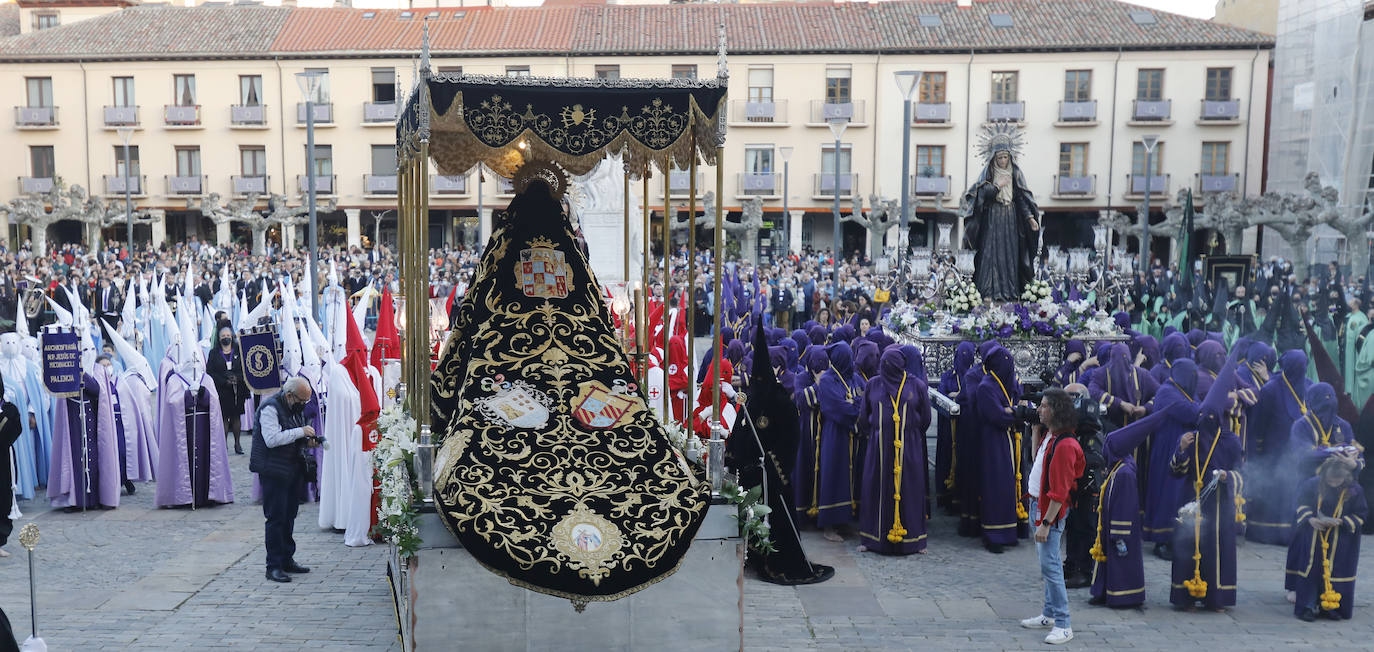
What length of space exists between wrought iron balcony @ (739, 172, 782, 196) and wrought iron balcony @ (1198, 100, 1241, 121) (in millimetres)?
15485

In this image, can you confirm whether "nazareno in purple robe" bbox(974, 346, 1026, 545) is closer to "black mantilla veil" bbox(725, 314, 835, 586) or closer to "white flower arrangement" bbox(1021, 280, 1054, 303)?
"black mantilla veil" bbox(725, 314, 835, 586)

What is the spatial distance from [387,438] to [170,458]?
4.70 meters

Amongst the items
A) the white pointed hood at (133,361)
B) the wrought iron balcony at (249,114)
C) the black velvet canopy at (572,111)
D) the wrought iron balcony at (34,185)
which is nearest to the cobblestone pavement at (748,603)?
the white pointed hood at (133,361)

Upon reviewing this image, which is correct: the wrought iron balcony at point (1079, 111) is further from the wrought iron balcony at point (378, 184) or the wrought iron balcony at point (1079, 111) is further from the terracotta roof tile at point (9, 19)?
the terracotta roof tile at point (9, 19)

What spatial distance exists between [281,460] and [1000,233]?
916 centimetres

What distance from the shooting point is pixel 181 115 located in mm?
43219

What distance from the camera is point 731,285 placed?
22.6 metres

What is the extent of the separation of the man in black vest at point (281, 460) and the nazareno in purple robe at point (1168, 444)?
6.40 m

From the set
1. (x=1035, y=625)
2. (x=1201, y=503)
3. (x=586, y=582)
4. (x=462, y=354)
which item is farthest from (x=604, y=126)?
(x=1201, y=503)

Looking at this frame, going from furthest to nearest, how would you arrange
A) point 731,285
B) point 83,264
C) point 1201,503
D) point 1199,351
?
point 83,264, point 731,285, point 1199,351, point 1201,503

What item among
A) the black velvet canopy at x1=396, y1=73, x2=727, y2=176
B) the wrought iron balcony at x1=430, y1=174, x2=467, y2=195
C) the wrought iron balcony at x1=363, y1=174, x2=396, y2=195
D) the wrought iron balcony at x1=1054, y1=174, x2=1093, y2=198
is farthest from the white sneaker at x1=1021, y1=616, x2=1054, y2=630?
the wrought iron balcony at x1=363, y1=174, x2=396, y2=195

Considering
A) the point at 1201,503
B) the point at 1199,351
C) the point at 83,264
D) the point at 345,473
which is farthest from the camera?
the point at 83,264

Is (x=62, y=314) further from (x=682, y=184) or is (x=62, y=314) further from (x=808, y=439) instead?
(x=682, y=184)

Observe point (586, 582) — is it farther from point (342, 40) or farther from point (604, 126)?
point (342, 40)
